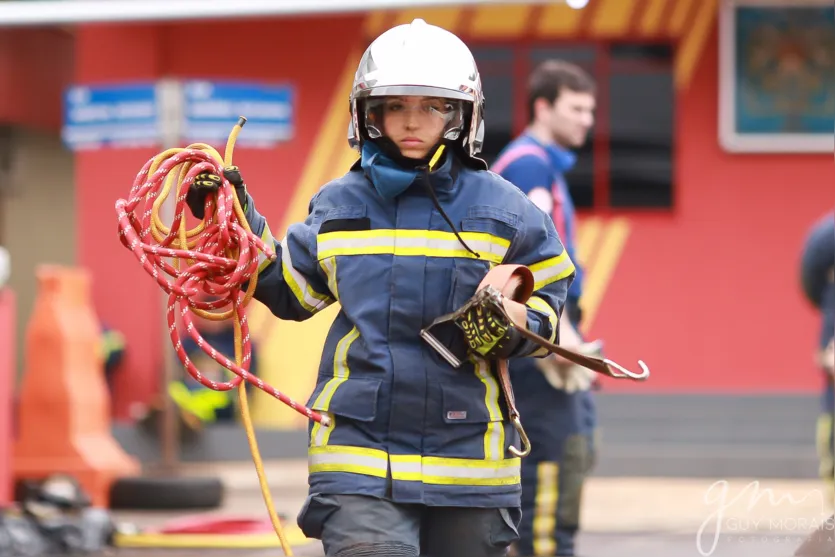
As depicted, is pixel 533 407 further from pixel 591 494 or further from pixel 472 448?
pixel 591 494

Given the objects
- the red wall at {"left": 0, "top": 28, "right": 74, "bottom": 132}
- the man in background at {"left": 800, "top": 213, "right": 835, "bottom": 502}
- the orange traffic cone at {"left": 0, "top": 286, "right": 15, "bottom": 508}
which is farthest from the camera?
the red wall at {"left": 0, "top": 28, "right": 74, "bottom": 132}

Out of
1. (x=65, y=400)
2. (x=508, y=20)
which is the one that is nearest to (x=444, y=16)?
(x=508, y=20)

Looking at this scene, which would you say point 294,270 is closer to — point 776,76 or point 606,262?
point 606,262

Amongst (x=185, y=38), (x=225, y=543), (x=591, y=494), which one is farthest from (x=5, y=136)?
(x=225, y=543)

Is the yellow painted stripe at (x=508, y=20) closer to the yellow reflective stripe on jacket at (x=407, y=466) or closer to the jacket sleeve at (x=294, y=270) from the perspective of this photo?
the jacket sleeve at (x=294, y=270)

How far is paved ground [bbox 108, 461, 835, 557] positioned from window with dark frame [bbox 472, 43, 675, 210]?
287 centimetres

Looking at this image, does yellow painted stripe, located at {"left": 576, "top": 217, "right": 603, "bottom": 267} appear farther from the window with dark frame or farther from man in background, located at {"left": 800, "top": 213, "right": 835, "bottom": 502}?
man in background, located at {"left": 800, "top": 213, "right": 835, "bottom": 502}

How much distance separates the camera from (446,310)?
4020 millimetres

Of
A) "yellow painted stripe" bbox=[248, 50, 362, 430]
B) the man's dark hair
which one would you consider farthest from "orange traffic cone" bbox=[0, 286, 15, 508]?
"yellow painted stripe" bbox=[248, 50, 362, 430]

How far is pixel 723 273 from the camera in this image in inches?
550

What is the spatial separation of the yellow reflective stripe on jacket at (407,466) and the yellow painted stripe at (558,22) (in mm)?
10150

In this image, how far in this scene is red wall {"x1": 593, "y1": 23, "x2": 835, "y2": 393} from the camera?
13.9 m

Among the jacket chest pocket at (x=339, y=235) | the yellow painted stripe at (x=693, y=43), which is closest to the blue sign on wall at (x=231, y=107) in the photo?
the yellow painted stripe at (x=693, y=43)

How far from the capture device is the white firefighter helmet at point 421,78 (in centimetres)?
406
